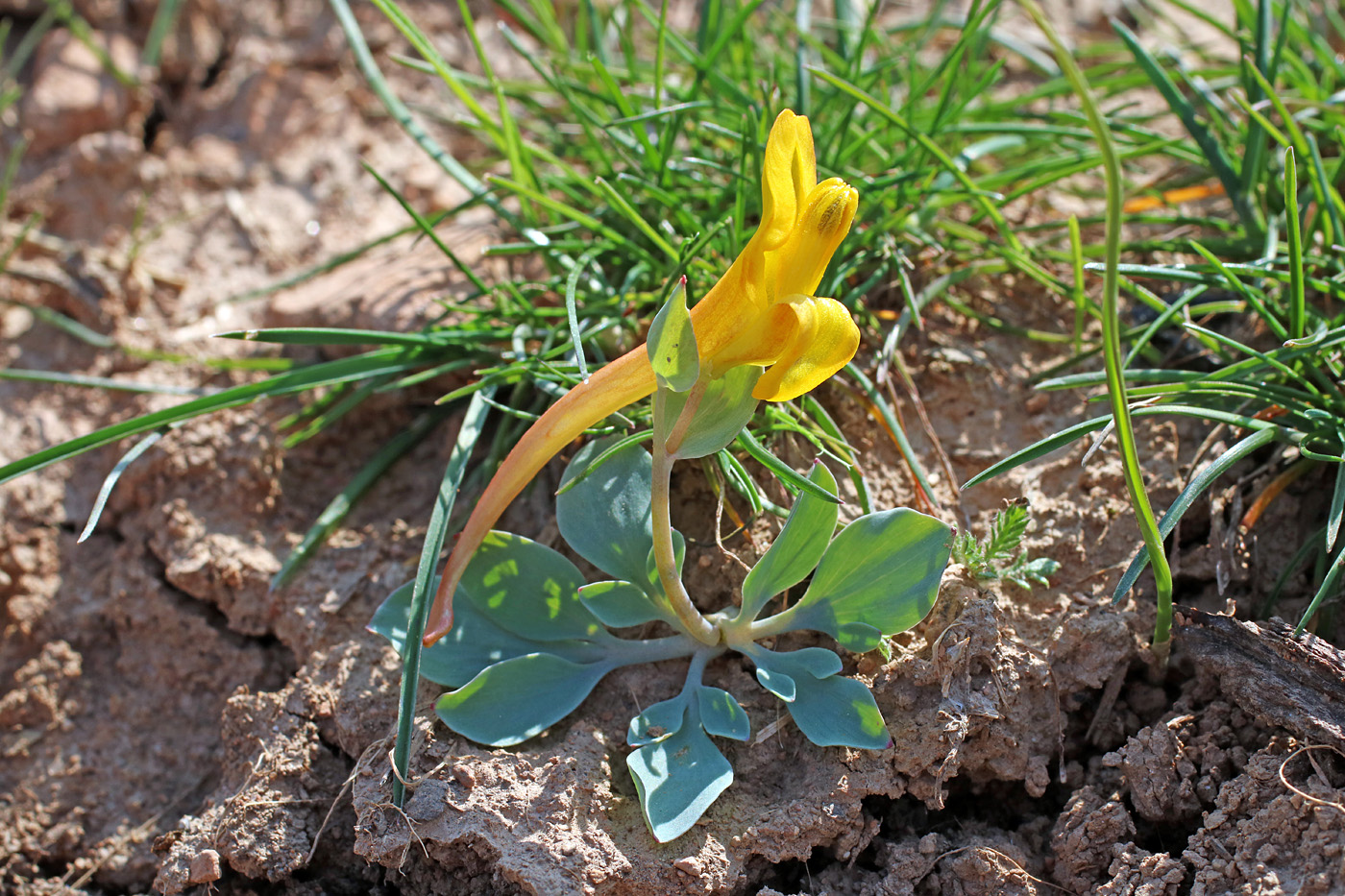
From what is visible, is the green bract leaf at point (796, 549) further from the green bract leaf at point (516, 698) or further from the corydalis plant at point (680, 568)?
the green bract leaf at point (516, 698)

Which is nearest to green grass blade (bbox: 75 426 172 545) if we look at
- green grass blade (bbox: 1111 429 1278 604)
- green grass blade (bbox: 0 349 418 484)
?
green grass blade (bbox: 0 349 418 484)

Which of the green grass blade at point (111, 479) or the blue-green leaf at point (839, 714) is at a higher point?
the green grass blade at point (111, 479)

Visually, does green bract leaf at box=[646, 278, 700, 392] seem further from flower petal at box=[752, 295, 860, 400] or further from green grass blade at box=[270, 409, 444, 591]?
green grass blade at box=[270, 409, 444, 591]

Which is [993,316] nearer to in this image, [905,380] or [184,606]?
[905,380]

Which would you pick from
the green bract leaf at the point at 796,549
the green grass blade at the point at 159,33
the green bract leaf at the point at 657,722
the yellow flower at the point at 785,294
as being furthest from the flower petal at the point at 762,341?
the green grass blade at the point at 159,33

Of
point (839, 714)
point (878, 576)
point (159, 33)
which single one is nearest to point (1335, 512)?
point (878, 576)
